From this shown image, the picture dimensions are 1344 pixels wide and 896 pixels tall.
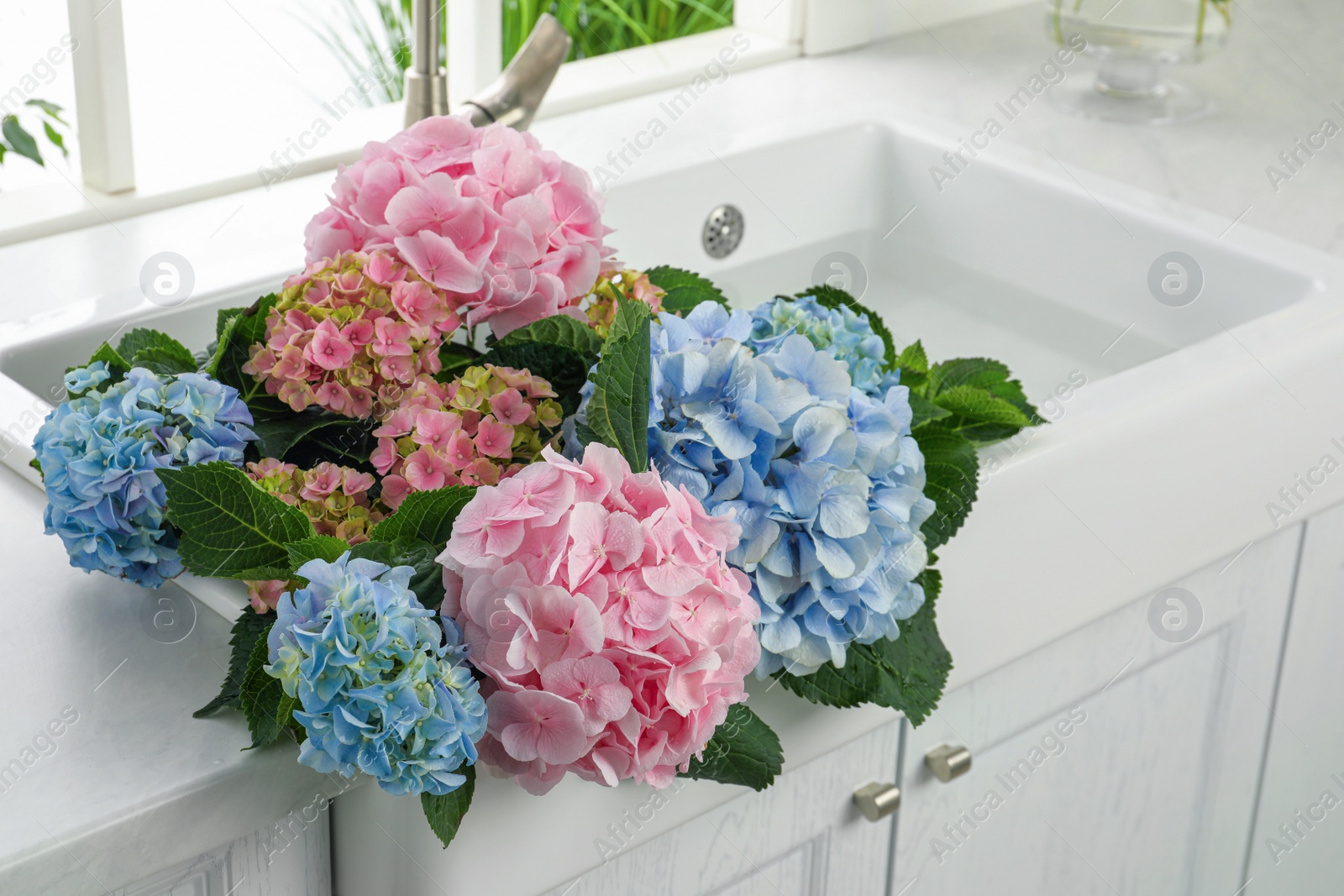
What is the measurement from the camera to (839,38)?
1540 millimetres

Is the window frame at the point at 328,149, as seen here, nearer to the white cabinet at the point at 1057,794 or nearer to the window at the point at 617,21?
the white cabinet at the point at 1057,794

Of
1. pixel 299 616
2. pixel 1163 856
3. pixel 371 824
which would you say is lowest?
pixel 1163 856

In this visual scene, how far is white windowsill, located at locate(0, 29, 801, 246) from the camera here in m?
1.06

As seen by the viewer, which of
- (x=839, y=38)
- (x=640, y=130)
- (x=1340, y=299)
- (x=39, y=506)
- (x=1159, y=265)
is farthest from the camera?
(x=839, y=38)

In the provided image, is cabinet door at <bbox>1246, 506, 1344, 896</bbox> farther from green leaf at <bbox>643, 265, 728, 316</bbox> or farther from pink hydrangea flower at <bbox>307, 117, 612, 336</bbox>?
pink hydrangea flower at <bbox>307, 117, 612, 336</bbox>

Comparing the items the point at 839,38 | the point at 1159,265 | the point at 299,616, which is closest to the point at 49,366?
the point at 299,616

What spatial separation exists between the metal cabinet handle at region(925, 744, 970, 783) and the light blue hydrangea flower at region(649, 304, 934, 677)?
0.79ft

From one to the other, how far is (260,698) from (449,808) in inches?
3.2

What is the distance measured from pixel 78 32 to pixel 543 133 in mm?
414

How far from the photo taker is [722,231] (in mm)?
1180

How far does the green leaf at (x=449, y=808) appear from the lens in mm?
485

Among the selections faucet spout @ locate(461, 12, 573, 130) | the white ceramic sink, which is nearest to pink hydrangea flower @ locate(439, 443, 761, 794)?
faucet spout @ locate(461, 12, 573, 130)

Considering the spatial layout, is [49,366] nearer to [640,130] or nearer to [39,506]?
[39,506]

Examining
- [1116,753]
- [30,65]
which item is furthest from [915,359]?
[30,65]
